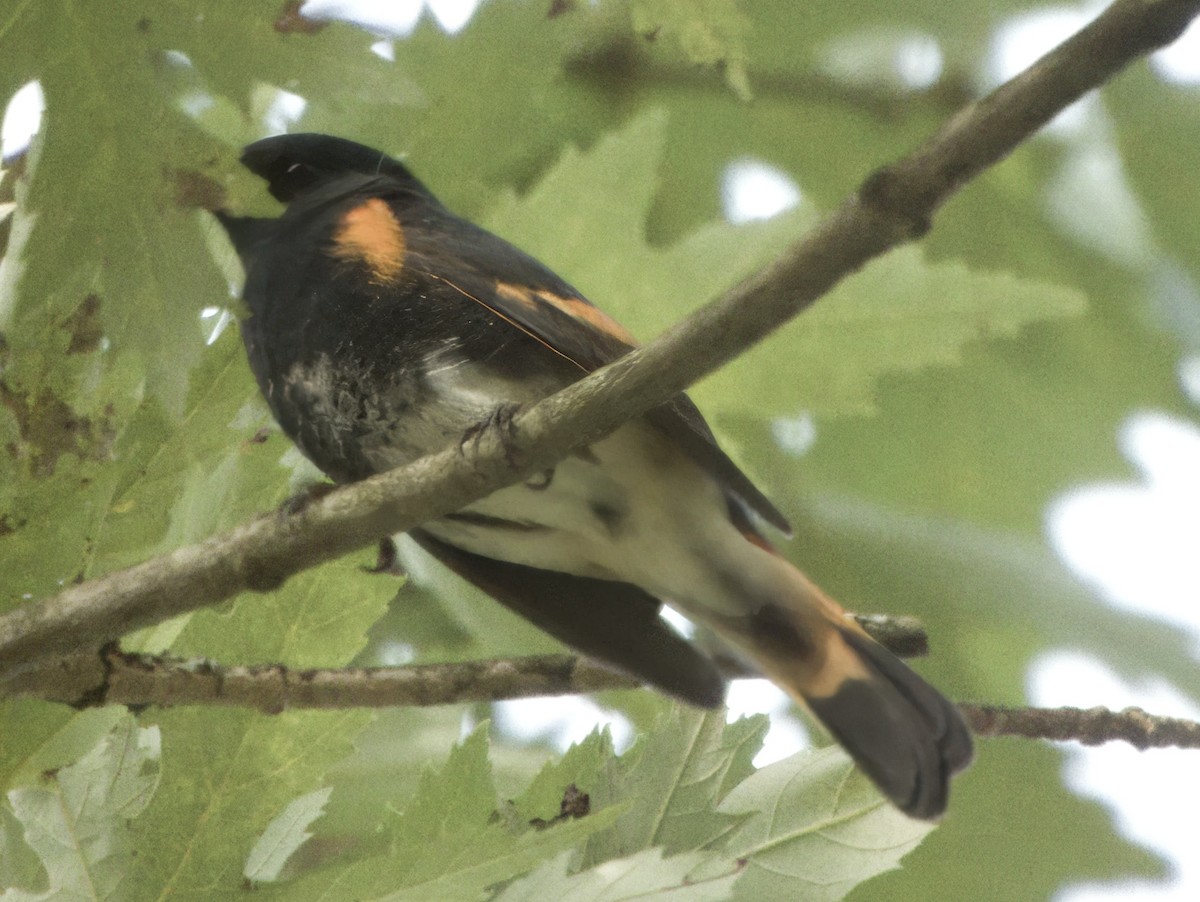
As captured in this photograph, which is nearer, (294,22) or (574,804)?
(294,22)

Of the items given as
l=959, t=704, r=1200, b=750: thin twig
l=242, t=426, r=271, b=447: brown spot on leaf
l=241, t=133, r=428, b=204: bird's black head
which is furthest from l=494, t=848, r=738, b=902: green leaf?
l=241, t=133, r=428, b=204: bird's black head

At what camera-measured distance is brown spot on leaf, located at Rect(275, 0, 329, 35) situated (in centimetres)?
113

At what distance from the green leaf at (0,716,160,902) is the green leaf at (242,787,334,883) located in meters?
0.12

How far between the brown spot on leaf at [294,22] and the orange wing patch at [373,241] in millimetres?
522

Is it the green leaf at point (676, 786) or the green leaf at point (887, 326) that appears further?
the green leaf at point (887, 326)

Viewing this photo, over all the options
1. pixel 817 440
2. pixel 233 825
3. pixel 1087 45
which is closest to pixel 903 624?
pixel 817 440

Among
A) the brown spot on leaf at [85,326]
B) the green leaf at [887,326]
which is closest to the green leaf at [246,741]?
the brown spot on leaf at [85,326]

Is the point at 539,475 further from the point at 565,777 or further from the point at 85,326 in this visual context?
the point at 85,326

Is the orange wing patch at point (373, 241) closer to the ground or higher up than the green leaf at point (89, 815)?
higher up

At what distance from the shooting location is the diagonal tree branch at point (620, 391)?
29.7 inches

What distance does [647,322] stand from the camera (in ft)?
6.13

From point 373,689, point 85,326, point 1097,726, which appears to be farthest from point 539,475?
point 1097,726

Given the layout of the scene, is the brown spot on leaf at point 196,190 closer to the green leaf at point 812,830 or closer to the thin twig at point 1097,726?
the green leaf at point 812,830

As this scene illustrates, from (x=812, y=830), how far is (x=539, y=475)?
0.49 meters
